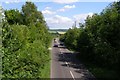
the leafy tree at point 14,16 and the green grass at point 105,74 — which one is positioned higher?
the leafy tree at point 14,16

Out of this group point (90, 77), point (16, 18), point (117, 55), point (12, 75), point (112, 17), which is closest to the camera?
point (12, 75)

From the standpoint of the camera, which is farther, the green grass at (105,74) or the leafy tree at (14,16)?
the leafy tree at (14,16)

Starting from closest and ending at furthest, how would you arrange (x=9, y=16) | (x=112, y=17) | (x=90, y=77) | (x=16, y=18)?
(x=112, y=17), (x=90, y=77), (x=9, y=16), (x=16, y=18)

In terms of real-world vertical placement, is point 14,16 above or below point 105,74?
above

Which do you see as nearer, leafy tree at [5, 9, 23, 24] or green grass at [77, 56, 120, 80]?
green grass at [77, 56, 120, 80]

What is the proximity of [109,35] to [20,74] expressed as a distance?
18.8m

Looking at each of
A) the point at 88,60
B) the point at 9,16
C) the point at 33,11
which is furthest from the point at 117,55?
the point at 33,11

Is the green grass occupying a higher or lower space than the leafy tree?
lower

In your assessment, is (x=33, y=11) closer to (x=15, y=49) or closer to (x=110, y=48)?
(x=110, y=48)

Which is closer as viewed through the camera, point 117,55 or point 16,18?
point 117,55

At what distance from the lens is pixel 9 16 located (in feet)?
152

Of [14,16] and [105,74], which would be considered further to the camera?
[14,16]

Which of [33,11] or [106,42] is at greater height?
[33,11]

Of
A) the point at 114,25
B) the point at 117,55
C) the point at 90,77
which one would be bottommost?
the point at 90,77
